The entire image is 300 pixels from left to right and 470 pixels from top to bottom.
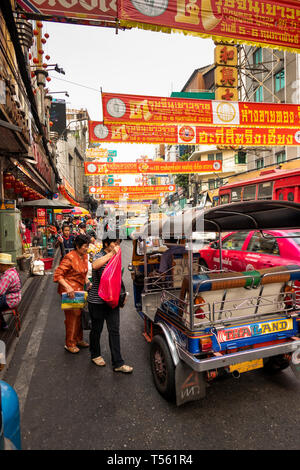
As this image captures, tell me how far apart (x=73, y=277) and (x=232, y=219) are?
102 inches

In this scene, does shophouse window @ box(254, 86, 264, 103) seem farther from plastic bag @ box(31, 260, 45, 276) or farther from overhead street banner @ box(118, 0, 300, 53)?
plastic bag @ box(31, 260, 45, 276)

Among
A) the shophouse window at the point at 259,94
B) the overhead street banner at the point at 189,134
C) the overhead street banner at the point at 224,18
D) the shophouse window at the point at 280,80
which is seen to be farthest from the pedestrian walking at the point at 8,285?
the shophouse window at the point at 259,94

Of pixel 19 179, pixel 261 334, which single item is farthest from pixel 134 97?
pixel 261 334

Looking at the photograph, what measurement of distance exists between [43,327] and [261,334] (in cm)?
405

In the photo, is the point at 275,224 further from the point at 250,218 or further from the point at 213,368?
the point at 213,368

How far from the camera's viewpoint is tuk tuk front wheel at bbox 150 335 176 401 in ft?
8.96

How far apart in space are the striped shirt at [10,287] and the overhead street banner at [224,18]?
15.6 feet

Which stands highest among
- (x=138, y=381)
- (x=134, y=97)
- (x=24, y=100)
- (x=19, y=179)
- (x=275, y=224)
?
(x=24, y=100)

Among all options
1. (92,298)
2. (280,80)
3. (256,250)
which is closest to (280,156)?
(280,80)

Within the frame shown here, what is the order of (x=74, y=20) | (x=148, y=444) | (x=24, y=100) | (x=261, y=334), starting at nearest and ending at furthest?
(x=148, y=444)
(x=261, y=334)
(x=74, y=20)
(x=24, y=100)

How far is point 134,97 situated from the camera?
7.78 metres

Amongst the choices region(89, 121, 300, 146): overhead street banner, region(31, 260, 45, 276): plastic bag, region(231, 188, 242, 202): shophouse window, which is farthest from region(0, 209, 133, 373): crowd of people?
region(231, 188, 242, 202): shophouse window
